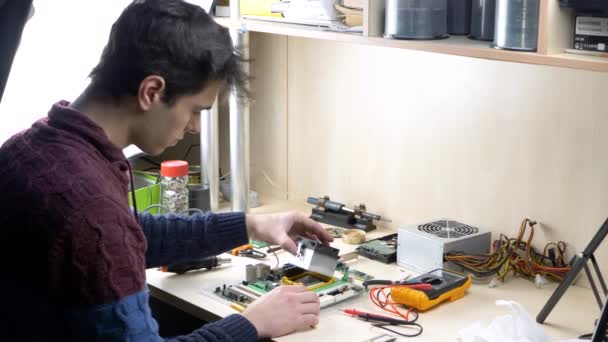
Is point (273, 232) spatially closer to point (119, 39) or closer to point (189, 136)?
point (119, 39)

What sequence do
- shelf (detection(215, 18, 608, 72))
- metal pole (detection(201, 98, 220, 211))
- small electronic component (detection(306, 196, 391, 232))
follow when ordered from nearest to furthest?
shelf (detection(215, 18, 608, 72))
small electronic component (detection(306, 196, 391, 232))
metal pole (detection(201, 98, 220, 211))

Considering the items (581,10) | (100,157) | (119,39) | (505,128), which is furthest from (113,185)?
(505,128)

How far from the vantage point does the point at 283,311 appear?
1762 millimetres

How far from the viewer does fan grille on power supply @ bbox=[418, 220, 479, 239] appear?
2107mm

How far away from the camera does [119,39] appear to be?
5.05ft

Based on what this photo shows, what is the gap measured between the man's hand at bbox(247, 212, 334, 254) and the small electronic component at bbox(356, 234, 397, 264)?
181 millimetres

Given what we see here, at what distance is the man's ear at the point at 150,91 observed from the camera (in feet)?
4.90

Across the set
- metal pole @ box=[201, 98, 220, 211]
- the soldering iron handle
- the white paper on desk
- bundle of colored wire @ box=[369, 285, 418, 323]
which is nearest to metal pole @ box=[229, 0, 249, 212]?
metal pole @ box=[201, 98, 220, 211]

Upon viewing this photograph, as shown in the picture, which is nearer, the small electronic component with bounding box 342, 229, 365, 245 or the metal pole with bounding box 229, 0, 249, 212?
the small electronic component with bounding box 342, 229, 365, 245

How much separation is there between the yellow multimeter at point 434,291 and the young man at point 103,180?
36cm

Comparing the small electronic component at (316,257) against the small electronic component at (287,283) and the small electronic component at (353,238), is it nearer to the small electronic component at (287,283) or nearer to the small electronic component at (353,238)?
the small electronic component at (287,283)

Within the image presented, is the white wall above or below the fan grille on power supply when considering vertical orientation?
above

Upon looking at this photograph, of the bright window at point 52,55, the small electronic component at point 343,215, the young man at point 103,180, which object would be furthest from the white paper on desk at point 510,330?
the bright window at point 52,55

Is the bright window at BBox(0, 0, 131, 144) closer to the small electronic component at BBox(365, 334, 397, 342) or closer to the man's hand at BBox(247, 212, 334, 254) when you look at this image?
the man's hand at BBox(247, 212, 334, 254)
